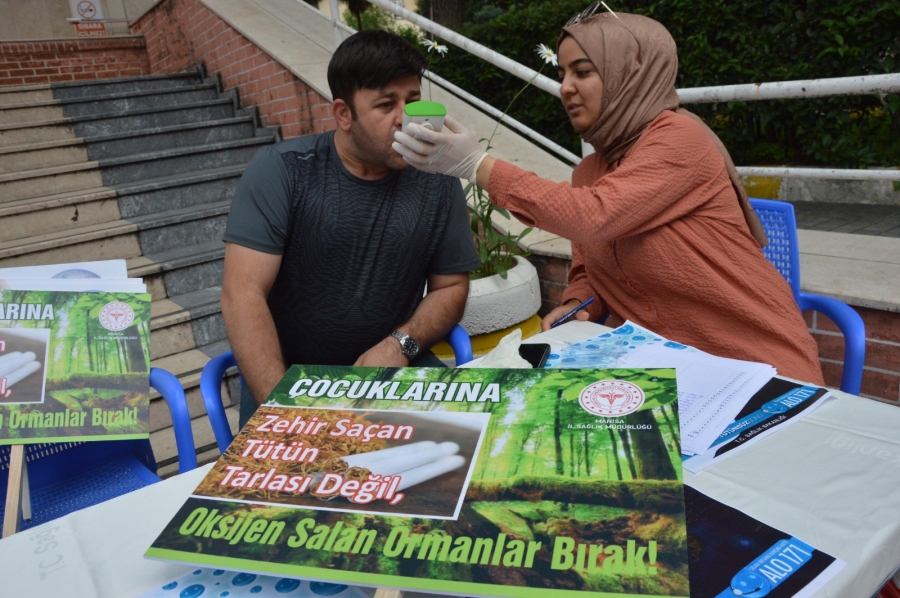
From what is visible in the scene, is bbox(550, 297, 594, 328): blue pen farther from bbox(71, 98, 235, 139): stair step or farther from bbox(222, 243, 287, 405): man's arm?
bbox(71, 98, 235, 139): stair step

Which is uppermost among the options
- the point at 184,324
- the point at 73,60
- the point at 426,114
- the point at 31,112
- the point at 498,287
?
the point at 73,60

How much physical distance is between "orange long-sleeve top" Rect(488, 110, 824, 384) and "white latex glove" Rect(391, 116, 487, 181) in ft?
0.24

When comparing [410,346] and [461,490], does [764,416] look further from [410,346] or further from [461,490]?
[410,346]

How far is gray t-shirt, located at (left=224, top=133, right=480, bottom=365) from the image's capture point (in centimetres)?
180

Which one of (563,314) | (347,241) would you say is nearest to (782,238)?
(563,314)

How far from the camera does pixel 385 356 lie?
6.02 feet

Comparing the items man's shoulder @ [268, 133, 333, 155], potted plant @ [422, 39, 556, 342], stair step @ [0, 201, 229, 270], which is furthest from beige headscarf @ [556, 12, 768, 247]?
stair step @ [0, 201, 229, 270]

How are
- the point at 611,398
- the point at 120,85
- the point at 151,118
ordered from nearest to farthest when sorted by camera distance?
the point at 611,398 → the point at 151,118 → the point at 120,85

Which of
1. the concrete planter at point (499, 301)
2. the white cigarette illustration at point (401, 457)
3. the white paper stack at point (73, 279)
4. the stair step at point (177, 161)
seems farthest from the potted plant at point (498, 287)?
the stair step at point (177, 161)

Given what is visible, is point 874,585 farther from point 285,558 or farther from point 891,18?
point 891,18

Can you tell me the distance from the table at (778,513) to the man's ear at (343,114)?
1.17m

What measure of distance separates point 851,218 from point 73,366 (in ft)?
12.8

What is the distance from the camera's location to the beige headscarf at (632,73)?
5.36 ft

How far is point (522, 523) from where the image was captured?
2.23ft
